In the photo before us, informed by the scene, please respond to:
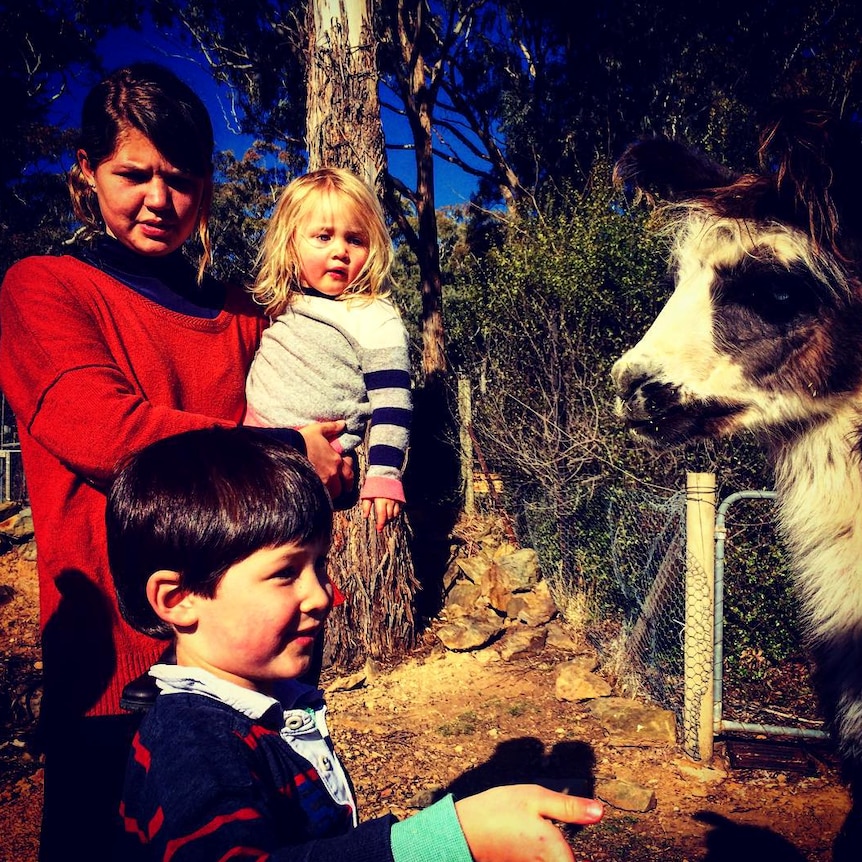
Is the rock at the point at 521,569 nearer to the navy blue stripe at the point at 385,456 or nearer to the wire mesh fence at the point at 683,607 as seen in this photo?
the wire mesh fence at the point at 683,607

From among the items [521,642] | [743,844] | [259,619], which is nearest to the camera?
[259,619]

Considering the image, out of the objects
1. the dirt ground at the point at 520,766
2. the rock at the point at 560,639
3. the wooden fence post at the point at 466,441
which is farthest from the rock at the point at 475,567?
the wooden fence post at the point at 466,441

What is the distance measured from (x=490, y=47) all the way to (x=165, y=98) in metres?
16.7

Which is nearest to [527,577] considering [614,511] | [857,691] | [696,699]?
[614,511]

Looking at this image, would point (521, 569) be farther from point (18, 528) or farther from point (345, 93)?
point (18, 528)

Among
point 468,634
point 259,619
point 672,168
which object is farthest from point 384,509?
point 468,634

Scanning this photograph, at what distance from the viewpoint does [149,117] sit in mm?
1500

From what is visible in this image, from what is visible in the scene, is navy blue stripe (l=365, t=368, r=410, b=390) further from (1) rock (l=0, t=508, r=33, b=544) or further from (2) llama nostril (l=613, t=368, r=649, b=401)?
(1) rock (l=0, t=508, r=33, b=544)

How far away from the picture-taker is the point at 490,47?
618 inches

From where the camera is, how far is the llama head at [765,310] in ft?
7.68

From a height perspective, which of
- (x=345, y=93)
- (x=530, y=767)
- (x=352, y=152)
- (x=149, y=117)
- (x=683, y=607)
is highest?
(x=345, y=93)

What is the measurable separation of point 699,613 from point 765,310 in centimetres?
212

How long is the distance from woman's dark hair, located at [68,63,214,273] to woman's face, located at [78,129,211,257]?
0.07 ft

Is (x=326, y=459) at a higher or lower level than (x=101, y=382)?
lower
